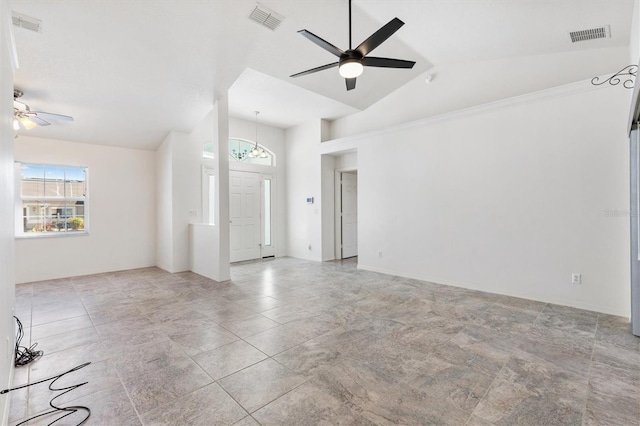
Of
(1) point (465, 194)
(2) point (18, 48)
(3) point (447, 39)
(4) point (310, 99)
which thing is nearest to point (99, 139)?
(2) point (18, 48)

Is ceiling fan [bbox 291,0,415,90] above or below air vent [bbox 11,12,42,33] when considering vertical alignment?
below

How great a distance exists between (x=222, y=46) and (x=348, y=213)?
485 cm

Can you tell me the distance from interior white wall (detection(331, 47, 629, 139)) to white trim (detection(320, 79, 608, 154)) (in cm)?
38

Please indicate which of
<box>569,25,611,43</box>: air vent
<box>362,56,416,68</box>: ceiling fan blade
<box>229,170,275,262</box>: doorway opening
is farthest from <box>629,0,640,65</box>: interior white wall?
<box>229,170,275,262</box>: doorway opening

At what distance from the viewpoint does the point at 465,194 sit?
15.2ft

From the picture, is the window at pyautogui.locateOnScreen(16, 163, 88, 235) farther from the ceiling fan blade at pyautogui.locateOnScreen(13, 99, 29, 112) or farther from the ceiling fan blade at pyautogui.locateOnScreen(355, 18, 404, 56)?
the ceiling fan blade at pyautogui.locateOnScreen(355, 18, 404, 56)

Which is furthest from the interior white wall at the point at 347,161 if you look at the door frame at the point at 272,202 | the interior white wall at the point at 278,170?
the door frame at the point at 272,202

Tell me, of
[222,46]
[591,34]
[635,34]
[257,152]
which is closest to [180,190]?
[257,152]

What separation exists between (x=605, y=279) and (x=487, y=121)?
8.42 feet

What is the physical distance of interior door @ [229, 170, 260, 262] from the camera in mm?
6988

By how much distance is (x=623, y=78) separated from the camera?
3406mm

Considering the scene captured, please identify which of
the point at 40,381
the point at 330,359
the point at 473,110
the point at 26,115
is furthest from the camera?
the point at 473,110

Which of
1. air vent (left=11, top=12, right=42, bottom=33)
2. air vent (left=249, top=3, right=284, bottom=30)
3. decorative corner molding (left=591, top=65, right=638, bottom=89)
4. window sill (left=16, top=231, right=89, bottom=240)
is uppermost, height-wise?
air vent (left=249, top=3, right=284, bottom=30)

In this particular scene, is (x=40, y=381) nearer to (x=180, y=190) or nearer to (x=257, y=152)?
(x=180, y=190)
